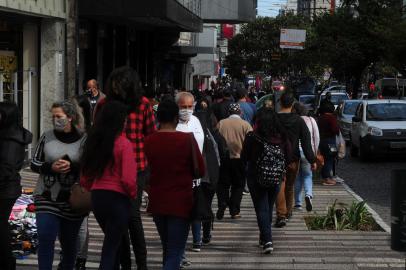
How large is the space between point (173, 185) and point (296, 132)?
427cm

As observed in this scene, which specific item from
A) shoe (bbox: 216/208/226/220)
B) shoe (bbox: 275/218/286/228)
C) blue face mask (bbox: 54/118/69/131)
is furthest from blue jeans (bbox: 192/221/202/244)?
blue face mask (bbox: 54/118/69/131)

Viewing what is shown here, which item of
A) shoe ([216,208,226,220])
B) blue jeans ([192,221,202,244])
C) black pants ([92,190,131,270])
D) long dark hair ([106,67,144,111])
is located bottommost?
shoe ([216,208,226,220])

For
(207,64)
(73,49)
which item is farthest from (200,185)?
(207,64)

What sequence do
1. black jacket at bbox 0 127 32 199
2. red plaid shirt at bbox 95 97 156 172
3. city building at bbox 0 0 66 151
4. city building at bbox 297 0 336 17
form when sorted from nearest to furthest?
black jacket at bbox 0 127 32 199 < red plaid shirt at bbox 95 97 156 172 < city building at bbox 0 0 66 151 < city building at bbox 297 0 336 17

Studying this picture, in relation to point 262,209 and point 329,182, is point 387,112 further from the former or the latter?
point 262,209

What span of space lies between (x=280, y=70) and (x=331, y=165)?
49.3 metres

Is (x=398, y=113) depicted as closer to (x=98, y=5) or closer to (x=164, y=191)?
(x=98, y=5)

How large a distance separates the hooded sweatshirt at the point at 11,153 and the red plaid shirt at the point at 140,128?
2.43 ft

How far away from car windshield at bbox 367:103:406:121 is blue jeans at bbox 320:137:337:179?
5462 mm

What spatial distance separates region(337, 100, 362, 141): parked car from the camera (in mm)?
25219

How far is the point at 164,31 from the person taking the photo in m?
29.5

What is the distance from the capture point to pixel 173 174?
6.44 m

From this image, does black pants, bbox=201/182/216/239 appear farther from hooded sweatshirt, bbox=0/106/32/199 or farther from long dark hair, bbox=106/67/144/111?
hooded sweatshirt, bbox=0/106/32/199

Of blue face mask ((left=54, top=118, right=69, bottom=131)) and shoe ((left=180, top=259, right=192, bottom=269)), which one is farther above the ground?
blue face mask ((left=54, top=118, right=69, bottom=131))
